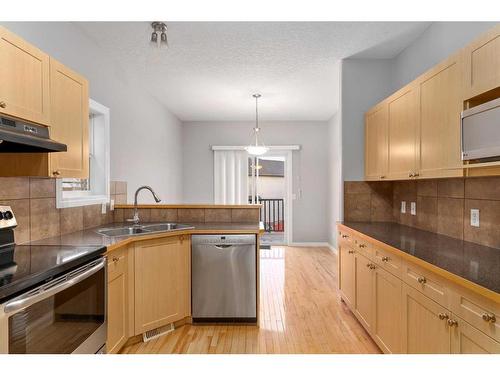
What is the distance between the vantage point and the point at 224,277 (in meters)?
2.75

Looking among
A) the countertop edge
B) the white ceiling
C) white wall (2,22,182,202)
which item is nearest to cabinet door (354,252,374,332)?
the countertop edge

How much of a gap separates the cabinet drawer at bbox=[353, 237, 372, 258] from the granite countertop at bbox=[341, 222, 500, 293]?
0.25ft

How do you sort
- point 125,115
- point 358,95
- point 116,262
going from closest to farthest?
point 116,262 → point 358,95 → point 125,115

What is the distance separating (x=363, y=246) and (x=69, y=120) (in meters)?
2.35

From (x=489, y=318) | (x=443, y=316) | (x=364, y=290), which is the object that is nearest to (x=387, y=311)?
(x=364, y=290)

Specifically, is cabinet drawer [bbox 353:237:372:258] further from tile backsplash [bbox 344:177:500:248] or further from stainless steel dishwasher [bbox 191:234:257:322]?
stainless steel dishwasher [bbox 191:234:257:322]

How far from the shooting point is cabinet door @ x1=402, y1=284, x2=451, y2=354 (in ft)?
4.73

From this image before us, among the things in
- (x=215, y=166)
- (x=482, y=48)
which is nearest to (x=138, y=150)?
(x=215, y=166)

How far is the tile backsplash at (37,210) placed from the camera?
1951 millimetres

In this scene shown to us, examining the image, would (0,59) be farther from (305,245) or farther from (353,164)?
(305,245)

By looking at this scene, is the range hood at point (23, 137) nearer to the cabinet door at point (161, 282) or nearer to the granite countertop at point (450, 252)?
the cabinet door at point (161, 282)

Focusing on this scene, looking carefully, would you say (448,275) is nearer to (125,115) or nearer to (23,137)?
(23,137)

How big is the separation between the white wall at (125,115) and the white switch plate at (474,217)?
320cm

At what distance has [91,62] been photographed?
295 centimetres
